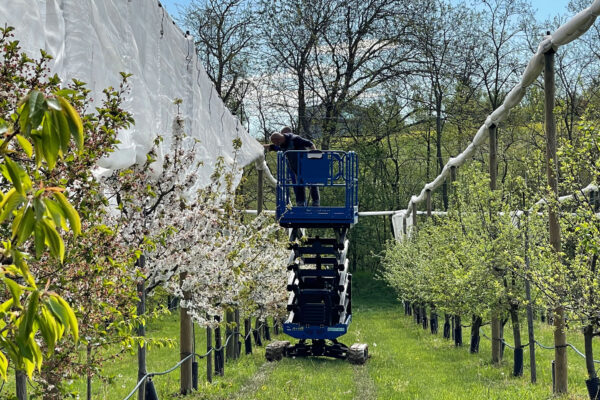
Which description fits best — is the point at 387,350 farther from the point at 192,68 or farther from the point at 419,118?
the point at 419,118

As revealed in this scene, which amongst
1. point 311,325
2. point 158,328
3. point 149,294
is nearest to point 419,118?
point 158,328

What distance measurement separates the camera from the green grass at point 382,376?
12.4m

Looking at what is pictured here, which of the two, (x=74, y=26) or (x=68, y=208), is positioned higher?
(x=74, y=26)

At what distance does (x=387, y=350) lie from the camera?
20359 millimetres

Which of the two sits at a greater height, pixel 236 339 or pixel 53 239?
pixel 53 239

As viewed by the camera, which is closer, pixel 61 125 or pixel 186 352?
pixel 61 125

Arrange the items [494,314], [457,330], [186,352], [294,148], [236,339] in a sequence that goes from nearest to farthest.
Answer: [186,352]
[494,314]
[294,148]
[236,339]
[457,330]

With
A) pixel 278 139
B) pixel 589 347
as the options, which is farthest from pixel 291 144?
pixel 589 347

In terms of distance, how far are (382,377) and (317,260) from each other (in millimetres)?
4246

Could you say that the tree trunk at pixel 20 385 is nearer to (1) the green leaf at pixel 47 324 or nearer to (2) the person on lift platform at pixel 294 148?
(1) the green leaf at pixel 47 324

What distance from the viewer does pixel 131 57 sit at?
28.1 ft

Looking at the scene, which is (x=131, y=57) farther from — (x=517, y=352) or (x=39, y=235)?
(x=517, y=352)

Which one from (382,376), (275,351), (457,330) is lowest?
(382,376)

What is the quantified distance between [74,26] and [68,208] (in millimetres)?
5404
